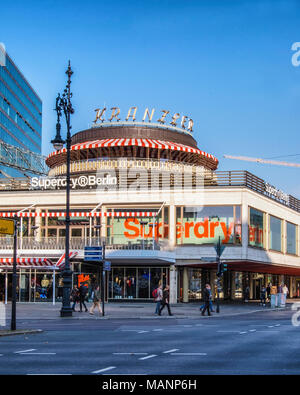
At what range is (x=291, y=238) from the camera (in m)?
60.5

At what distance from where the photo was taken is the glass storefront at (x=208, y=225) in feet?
159

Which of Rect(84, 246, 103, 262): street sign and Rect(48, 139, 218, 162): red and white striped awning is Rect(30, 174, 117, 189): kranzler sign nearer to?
Rect(48, 139, 218, 162): red and white striped awning

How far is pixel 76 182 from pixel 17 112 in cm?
7421

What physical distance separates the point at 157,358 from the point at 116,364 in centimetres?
145

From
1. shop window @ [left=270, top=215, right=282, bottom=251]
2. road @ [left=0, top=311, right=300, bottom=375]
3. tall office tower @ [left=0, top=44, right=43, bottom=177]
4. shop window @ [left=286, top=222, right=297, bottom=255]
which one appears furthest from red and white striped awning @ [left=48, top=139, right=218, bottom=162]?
tall office tower @ [left=0, top=44, right=43, bottom=177]

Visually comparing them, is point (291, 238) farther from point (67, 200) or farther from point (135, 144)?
point (67, 200)

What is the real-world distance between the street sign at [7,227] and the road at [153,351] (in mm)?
3544

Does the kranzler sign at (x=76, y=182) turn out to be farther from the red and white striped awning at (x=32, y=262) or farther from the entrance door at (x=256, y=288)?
the entrance door at (x=256, y=288)

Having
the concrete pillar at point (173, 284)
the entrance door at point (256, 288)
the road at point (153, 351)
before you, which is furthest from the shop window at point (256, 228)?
the road at point (153, 351)

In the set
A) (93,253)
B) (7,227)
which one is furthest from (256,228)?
(7,227)

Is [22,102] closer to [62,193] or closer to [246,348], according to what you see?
[62,193]

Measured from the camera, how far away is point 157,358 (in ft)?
47.6
